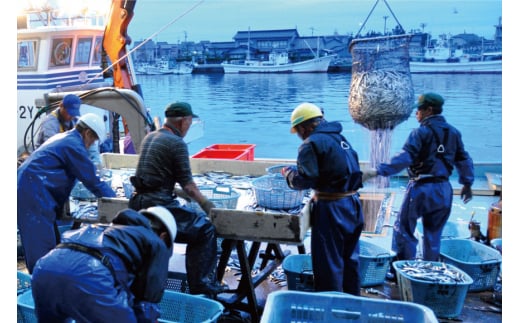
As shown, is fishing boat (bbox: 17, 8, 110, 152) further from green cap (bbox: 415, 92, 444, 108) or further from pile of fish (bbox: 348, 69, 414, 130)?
green cap (bbox: 415, 92, 444, 108)

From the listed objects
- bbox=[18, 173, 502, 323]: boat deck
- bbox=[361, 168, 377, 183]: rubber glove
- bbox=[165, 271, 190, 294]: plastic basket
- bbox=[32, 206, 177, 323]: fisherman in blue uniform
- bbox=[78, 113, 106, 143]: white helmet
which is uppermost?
bbox=[78, 113, 106, 143]: white helmet

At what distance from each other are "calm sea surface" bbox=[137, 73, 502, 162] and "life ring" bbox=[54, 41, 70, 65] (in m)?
8.14

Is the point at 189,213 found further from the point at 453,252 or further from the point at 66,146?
the point at 453,252

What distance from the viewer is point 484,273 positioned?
405cm

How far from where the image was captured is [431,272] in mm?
3730

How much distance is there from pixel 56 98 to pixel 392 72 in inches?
139

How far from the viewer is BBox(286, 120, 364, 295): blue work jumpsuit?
3.33 meters

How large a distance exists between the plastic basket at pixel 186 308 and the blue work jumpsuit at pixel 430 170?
179 centimetres

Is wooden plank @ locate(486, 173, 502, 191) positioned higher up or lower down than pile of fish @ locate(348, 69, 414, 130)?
lower down

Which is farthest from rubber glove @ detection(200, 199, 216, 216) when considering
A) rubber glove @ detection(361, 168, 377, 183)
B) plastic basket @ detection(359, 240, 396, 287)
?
plastic basket @ detection(359, 240, 396, 287)

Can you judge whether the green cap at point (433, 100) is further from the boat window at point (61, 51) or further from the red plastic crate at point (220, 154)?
the boat window at point (61, 51)

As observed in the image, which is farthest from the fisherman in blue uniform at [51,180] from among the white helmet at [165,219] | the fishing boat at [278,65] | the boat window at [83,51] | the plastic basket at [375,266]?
the fishing boat at [278,65]

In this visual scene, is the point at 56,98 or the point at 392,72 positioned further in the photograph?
the point at 56,98
